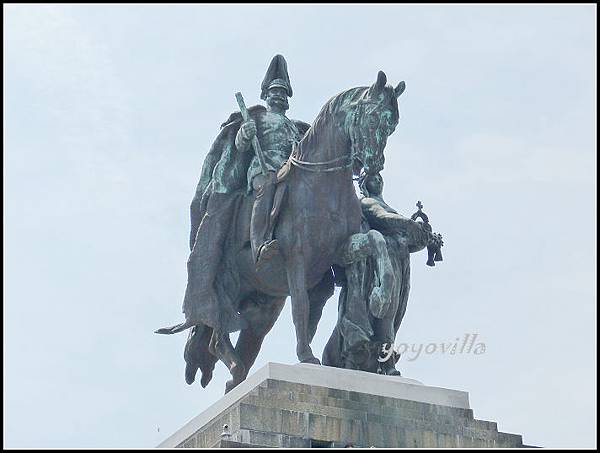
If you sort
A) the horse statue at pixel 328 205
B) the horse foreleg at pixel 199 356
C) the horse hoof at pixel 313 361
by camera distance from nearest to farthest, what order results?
the horse hoof at pixel 313 361 < the horse statue at pixel 328 205 < the horse foreleg at pixel 199 356

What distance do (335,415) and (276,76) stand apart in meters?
6.29

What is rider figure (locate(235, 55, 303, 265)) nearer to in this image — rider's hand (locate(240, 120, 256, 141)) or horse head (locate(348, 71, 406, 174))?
rider's hand (locate(240, 120, 256, 141))

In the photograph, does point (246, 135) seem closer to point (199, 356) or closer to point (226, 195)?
point (226, 195)

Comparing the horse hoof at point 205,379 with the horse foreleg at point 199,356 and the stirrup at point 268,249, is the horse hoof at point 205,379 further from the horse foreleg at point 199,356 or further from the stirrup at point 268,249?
the stirrup at point 268,249

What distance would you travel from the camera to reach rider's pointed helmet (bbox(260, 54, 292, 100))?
29969mm

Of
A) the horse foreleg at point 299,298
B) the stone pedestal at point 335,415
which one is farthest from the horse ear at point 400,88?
the stone pedestal at point 335,415

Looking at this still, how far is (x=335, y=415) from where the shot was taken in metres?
26.4

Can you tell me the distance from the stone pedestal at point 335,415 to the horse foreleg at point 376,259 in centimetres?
113

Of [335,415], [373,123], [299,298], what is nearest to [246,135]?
[373,123]

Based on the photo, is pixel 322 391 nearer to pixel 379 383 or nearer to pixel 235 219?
pixel 379 383

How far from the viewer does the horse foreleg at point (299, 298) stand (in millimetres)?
27797

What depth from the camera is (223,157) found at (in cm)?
2920

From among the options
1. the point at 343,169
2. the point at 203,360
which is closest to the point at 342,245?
the point at 343,169

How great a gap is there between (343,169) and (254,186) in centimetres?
145
